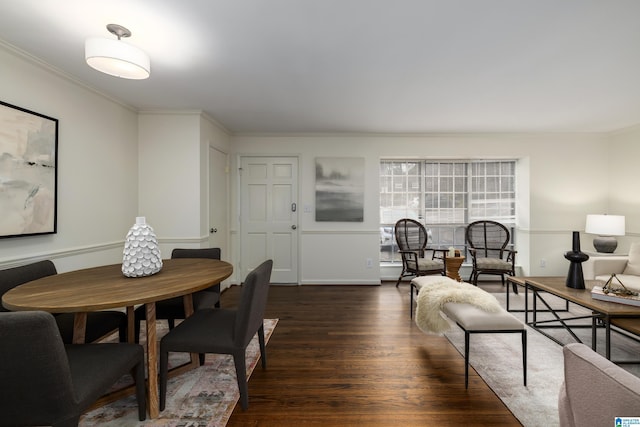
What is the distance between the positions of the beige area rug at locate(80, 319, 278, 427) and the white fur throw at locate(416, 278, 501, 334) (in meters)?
1.47

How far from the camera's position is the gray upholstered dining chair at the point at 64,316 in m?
1.73

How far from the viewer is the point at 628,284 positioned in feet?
9.43

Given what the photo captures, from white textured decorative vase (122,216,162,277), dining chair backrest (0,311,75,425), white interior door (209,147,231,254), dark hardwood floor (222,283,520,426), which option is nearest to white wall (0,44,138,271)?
white interior door (209,147,231,254)

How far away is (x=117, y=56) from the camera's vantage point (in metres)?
1.65

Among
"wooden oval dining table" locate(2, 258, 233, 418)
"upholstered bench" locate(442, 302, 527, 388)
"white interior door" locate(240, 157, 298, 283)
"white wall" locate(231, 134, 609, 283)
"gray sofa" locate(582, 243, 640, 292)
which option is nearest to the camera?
"wooden oval dining table" locate(2, 258, 233, 418)

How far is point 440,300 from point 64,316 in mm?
2772

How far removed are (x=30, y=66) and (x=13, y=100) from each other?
339 millimetres

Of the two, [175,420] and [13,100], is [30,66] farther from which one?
[175,420]

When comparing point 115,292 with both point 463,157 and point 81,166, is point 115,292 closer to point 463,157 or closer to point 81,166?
point 81,166

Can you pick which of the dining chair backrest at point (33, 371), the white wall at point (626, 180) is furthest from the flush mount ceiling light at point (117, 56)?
the white wall at point (626, 180)

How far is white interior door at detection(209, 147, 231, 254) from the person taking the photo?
3760mm

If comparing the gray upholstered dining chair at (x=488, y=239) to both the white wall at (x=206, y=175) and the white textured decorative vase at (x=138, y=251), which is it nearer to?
the white wall at (x=206, y=175)

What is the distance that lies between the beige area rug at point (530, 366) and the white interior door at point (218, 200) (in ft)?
10.2

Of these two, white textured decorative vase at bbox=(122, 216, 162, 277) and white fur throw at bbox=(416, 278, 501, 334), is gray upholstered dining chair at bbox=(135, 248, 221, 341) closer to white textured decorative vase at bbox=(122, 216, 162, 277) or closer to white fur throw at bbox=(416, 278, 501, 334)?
white textured decorative vase at bbox=(122, 216, 162, 277)
